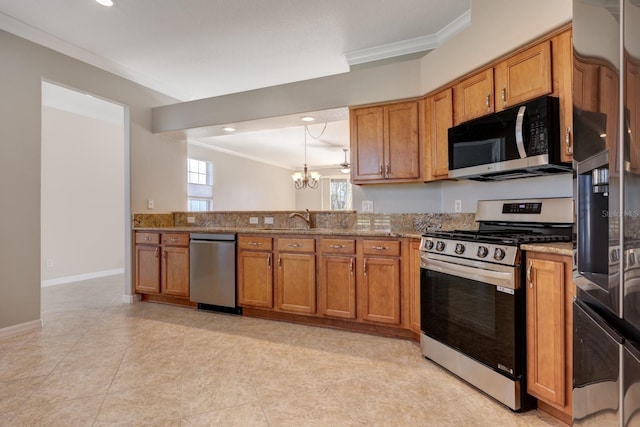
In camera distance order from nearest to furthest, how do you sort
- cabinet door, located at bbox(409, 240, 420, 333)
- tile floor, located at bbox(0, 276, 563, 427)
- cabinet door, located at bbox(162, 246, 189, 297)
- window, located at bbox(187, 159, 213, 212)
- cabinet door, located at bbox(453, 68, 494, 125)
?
1. tile floor, located at bbox(0, 276, 563, 427)
2. cabinet door, located at bbox(453, 68, 494, 125)
3. cabinet door, located at bbox(409, 240, 420, 333)
4. cabinet door, located at bbox(162, 246, 189, 297)
5. window, located at bbox(187, 159, 213, 212)

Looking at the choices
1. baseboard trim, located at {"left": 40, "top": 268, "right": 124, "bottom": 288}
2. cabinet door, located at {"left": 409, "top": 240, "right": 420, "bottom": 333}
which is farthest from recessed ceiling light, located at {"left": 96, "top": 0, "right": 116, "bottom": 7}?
baseboard trim, located at {"left": 40, "top": 268, "right": 124, "bottom": 288}

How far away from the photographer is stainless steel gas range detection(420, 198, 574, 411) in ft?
6.03

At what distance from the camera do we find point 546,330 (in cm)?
173

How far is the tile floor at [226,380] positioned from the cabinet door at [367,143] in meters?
1.48

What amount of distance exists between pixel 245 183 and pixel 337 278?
6491 millimetres

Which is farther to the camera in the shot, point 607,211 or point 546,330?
point 546,330

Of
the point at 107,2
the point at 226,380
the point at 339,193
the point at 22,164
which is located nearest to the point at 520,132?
the point at 226,380

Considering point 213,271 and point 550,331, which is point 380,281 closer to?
point 550,331

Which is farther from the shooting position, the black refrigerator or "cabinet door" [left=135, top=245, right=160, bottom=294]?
"cabinet door" [left=135, top=245, right=160, bottom=294]

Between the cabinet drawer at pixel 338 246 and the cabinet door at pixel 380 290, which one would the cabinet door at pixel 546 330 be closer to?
the cabinet door at pixel 380 290

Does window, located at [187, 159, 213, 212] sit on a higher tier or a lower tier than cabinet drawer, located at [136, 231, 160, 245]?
higher

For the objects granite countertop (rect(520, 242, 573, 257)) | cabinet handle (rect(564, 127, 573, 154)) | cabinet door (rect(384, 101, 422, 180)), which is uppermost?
cabinet door (rect(384, 101, 422, 180))

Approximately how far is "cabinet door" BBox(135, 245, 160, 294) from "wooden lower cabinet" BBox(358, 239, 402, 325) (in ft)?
8.04

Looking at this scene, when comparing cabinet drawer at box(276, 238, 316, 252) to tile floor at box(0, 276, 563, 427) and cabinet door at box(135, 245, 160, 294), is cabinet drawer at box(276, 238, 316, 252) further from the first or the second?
cabinet door at box(135, 245, 160, 294)
